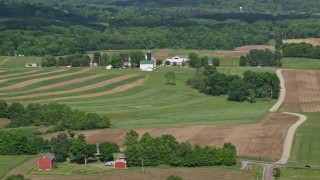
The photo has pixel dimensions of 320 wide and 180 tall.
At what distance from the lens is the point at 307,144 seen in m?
87.9

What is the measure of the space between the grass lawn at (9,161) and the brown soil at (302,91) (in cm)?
4062

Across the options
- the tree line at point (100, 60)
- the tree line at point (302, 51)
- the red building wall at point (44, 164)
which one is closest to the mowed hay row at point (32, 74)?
the tree line at point (100, 60)

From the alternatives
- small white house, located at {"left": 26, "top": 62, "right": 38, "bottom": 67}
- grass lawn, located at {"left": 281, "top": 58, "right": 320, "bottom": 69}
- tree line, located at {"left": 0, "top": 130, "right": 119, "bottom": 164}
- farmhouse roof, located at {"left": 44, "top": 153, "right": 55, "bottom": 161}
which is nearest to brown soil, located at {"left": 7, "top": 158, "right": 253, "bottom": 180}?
farmhouse roof, located at {"left": 44, "top": 153, "right": 55, "bottom": 161}

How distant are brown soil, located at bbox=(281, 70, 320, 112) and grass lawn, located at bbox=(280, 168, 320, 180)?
37043mm

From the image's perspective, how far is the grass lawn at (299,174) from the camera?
2893 inches

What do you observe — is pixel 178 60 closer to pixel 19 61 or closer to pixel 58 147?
pixel 19 61

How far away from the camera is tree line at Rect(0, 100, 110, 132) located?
97.3 m

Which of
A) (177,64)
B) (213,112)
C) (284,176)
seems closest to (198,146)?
(284,176)

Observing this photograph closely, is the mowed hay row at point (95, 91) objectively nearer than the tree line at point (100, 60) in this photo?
Yes

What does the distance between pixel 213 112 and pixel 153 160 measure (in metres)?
32.6

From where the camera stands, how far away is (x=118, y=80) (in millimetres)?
141125

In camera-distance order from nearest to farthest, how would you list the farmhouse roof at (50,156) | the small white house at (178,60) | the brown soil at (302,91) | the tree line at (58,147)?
the farmhouse roof at (50,156) → the tree line at (58,147) → the brown soil at (302,91) → the small white house at (178,60)

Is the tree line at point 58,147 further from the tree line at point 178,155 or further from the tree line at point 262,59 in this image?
the tree line at point 262,59

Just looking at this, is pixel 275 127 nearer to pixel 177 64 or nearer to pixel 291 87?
pixel 291 87
